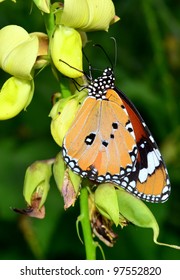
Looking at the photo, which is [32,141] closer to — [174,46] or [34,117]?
[34,117]

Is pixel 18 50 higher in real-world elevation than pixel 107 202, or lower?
higher

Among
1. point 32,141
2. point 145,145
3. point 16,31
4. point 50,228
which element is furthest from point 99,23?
point 32,141

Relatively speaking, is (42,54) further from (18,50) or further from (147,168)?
(147,168)

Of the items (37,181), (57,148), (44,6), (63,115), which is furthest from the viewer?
(57,148)

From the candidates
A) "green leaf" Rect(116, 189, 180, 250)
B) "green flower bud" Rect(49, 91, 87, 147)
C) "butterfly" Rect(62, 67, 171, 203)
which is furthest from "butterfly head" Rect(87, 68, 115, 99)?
"green leaf" Rect(116, 189, 180, 250)

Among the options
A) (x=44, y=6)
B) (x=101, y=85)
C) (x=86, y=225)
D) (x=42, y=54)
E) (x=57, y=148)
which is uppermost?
(x=44, y=6)

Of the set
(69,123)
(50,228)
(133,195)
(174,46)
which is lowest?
(50,228)

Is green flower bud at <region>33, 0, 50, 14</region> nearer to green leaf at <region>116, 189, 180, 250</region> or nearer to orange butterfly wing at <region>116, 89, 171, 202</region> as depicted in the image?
orange butterfly wing at <region>116, 89, 171, 202</region>

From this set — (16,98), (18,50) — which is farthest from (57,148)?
(18,50)
